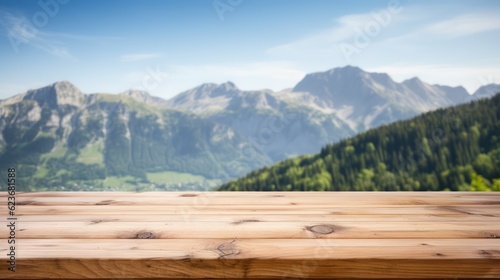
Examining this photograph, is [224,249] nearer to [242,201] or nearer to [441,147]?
[242,201]

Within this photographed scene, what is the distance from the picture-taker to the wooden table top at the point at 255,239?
1584 mm

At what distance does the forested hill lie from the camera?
84875mm

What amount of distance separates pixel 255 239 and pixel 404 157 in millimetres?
100126

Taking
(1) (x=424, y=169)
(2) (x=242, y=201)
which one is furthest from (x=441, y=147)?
(2) (x=242, y=201)

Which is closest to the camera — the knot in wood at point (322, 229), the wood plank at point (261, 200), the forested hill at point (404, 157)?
the knot in wood at point (322, 229)

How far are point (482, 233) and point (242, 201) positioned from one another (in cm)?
177

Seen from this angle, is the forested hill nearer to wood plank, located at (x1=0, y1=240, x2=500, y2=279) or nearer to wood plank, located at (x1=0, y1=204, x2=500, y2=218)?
wood plank, located at (x1=0, y1=204, x2=500, y2=218)

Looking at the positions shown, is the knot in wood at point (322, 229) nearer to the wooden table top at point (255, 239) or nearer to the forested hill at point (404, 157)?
the wooden table top at point (255, 239)

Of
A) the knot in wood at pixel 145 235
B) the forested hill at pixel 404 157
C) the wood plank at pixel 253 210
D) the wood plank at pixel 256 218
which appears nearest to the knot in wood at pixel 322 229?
the wood plank at pixel 256 218

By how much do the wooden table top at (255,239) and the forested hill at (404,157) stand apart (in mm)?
83989

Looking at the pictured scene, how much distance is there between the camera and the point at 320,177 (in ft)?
294

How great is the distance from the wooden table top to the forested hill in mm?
83989

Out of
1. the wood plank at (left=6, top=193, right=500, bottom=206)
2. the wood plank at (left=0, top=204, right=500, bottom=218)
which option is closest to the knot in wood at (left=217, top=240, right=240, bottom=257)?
the wood plank at (left=0, top=204, right=500, bottom=218)

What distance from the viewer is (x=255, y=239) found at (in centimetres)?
188
